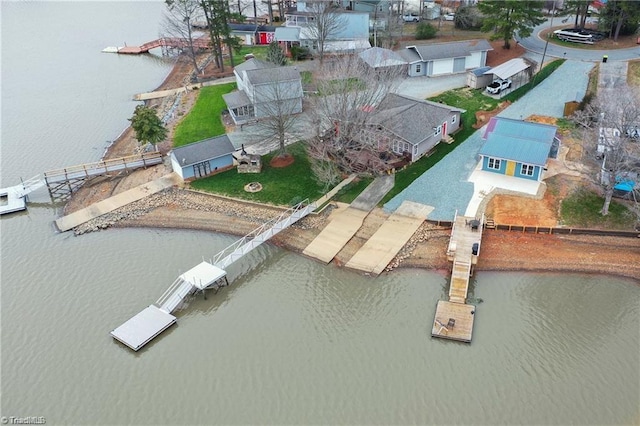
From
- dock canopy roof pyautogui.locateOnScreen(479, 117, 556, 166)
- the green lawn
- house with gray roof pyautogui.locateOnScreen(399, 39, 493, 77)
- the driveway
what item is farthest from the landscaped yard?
the green lawn

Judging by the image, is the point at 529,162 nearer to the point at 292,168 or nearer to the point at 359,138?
the point at 359,138

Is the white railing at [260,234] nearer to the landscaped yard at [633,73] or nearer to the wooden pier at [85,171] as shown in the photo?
the wooden pier at [85,171]

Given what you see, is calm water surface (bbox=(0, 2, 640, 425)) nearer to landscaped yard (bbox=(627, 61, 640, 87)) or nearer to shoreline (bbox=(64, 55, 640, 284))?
shoreline (bbox=(64, 55, 640, 284))

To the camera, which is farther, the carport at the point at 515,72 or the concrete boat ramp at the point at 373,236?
the carport at the point at 515,72

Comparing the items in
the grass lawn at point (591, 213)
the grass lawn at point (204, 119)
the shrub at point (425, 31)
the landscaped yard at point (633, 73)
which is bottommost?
the grass lawn at point (591, 213)

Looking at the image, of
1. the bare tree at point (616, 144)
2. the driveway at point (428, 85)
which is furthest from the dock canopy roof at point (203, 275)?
the driveway at point (428, 85)

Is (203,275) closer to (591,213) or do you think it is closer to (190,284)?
(190,284)

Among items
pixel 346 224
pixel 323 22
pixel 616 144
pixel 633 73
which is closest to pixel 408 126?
pixel 346 224
